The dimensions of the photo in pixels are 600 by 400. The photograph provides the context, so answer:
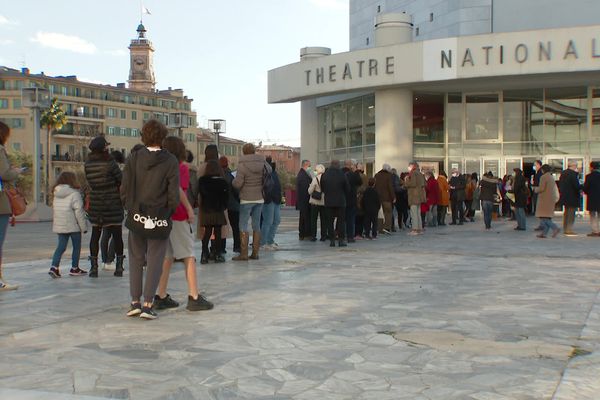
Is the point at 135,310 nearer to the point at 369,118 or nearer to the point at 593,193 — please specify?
the point at 593,193

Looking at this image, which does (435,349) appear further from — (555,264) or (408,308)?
(555,264)

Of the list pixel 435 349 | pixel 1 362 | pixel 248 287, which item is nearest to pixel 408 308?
pixel 435 349

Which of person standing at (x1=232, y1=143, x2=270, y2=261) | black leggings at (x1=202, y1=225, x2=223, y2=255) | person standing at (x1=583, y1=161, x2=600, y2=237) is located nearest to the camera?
black leggings at (x1=202, y1=225, x2=223, y2=255)

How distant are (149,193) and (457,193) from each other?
1711 cm

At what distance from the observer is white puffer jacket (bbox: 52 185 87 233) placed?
9.15m

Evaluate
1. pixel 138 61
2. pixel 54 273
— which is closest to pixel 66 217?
pixel 54 273

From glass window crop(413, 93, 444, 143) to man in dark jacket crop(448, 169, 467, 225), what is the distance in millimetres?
8444

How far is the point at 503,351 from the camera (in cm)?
490

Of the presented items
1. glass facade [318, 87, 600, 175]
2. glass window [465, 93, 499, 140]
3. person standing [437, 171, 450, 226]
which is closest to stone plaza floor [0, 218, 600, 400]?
person standing [437, 171, 450, 226]

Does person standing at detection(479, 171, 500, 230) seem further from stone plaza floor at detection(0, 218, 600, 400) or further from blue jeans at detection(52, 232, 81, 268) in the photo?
blue jeans at detection(52, 232, 81, 268)

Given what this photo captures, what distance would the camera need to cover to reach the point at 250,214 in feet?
36.5

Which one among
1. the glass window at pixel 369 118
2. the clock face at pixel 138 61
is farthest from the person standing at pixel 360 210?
the clock face at pixel 138 61

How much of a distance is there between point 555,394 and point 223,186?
683cm

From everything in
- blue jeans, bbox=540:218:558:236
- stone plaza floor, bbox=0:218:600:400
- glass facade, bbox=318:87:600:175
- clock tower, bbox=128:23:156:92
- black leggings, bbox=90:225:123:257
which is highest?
clock tower, bbox=128:23:156:92
